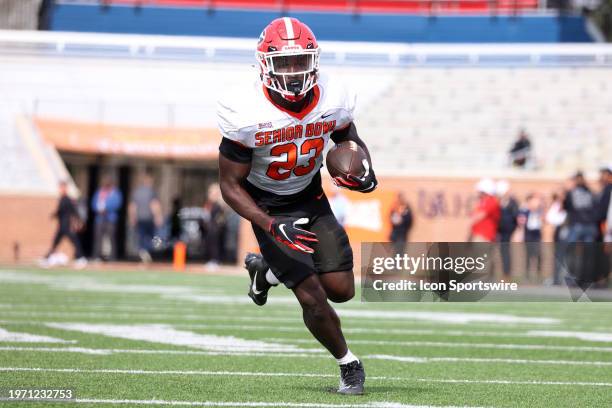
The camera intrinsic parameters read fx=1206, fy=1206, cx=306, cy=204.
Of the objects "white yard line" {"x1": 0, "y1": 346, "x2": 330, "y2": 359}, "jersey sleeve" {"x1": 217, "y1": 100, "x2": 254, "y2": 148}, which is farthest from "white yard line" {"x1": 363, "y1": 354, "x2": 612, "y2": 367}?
"jersey sleeve" {"x1": 217, "y1": 100, "x2": 254, "y2": 148}

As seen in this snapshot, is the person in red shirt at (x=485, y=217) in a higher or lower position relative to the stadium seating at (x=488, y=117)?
lower

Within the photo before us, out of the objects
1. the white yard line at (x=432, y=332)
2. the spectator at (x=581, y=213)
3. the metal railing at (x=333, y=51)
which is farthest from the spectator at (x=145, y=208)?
the white yard line at (x=432, y=332)

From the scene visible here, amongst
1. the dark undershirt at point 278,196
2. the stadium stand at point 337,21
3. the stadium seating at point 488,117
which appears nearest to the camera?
the dark undershirt at point 278,196

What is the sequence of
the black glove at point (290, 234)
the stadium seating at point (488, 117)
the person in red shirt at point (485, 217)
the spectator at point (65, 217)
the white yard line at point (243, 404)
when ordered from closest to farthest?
the white yard line at point (243, 404) → the black glove at point (290, 234) → the person in red shirt at point (485, 217) → the spectator at point (65, 217) → the stadium seating at point (488, 117)

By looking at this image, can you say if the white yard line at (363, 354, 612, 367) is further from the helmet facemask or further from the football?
the helmet facemask

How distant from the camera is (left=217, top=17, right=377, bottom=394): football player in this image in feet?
18.0

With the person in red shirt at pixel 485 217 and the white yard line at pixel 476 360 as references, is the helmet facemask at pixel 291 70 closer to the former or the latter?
the white yard line at pixel 476 360

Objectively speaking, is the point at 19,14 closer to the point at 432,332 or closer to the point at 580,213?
the point at 580,213

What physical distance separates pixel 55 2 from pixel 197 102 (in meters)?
8.52

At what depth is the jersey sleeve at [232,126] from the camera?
548 cm

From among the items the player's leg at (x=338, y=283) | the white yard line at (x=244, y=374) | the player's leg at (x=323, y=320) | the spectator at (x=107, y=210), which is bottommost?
the spectator at (x=107, y=210)

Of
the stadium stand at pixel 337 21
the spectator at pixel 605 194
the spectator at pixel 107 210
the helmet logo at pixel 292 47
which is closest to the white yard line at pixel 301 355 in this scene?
the helmet logo at pixel 292 47

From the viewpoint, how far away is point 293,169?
224 inches

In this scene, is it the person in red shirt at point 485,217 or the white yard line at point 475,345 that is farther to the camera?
the person in red shirt at point 485,217
